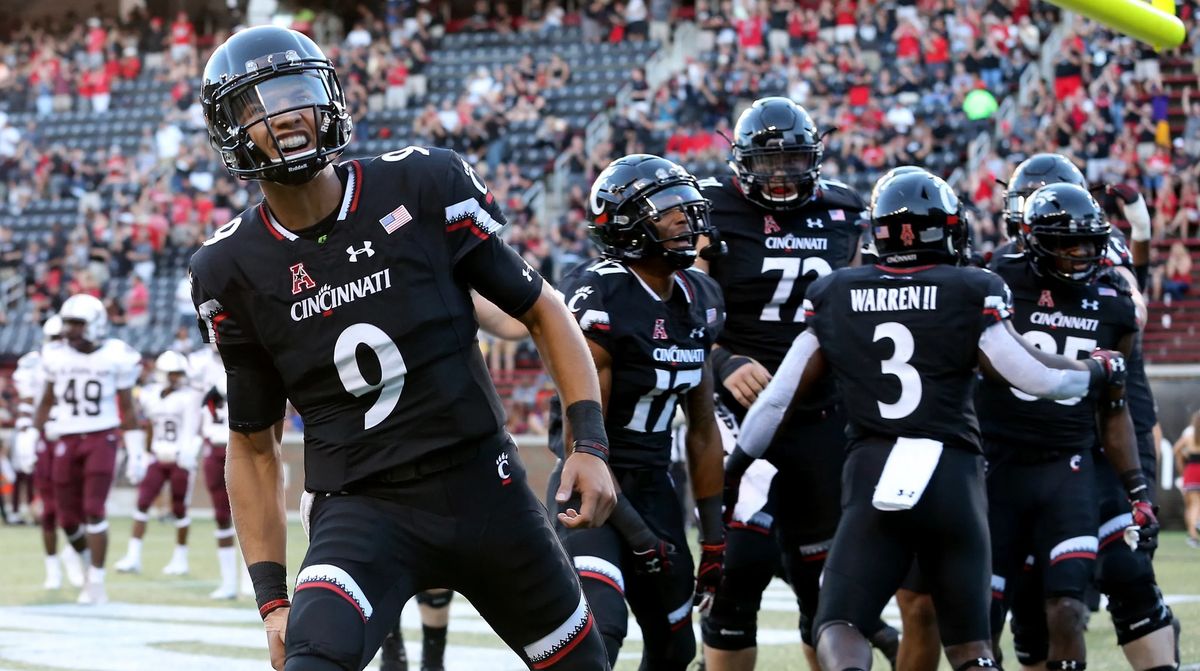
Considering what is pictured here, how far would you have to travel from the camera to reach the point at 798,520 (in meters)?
6.81

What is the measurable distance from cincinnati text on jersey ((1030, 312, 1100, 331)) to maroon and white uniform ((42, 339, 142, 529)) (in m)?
7.80

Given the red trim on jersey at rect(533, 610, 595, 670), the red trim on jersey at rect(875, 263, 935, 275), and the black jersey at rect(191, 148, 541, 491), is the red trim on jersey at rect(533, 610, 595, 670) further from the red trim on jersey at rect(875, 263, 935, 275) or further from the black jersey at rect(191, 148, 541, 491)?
the red trim on jersey at rect(875, 263, 935, 275)

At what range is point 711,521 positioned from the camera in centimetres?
603

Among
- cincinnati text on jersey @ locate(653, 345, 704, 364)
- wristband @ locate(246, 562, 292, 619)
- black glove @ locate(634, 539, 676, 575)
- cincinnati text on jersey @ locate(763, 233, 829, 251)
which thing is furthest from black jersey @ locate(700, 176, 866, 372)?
wristband @ locate(246, 562, 292, 619)

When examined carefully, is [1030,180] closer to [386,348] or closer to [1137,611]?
[1137,611]

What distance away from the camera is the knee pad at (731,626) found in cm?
663

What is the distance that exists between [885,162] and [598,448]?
18058mm

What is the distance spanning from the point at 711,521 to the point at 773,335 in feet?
4.17

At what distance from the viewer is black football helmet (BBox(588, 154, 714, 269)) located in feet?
19.5

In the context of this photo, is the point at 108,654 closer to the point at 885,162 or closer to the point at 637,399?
the point at 637,399

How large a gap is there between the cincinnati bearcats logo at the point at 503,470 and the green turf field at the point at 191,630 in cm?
443

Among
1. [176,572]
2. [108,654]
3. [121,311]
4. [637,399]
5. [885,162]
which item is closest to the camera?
[637,399]

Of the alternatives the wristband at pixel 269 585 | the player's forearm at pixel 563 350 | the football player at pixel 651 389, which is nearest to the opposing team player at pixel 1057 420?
the football player at pixel 651 389

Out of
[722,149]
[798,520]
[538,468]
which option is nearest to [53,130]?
[722,149]
